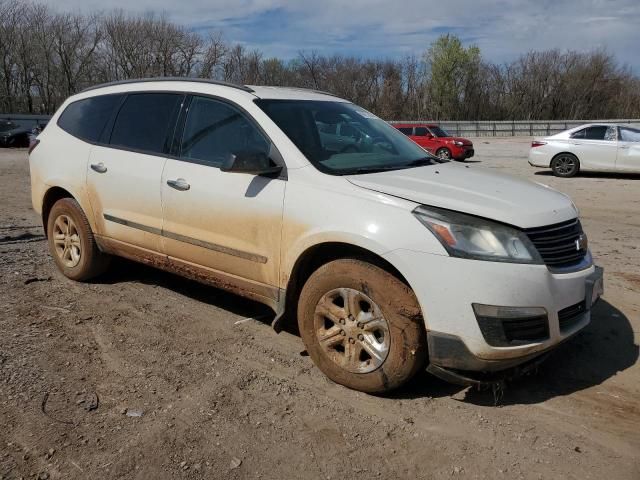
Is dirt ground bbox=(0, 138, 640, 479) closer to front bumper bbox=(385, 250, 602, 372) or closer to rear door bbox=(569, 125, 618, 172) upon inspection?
front bumper bbox=(385, 250, 602, 372)

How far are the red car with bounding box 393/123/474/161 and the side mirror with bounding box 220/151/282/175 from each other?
17953mm

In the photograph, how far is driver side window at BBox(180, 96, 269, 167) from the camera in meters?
4.06

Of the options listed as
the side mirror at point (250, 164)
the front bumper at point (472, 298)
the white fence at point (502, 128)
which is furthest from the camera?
the white fence at point (502, 128)

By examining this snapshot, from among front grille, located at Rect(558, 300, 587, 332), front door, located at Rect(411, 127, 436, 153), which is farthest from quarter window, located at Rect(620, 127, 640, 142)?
front grille, located at Rect(558, 300, 587, 332)

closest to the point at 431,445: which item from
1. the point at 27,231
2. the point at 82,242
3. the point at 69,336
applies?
the point at 69,336

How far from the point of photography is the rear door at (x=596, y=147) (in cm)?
1555

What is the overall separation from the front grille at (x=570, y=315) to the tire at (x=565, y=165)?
45.6ft

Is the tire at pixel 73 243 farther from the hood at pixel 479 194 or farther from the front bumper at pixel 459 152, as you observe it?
the front bumper at pixel 459 152

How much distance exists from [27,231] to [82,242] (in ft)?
9.96

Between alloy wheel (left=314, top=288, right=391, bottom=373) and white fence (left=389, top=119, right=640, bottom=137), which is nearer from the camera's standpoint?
alloy wheel (left=314, top=288, right=391, bottom=373)

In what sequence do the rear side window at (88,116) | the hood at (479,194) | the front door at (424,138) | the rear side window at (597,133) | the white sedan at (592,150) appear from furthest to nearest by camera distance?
the front door at (424,138), the rear side window at (597,133), the white sedan at (592,150), the rear side window at (88,116), the hood at (479,194)

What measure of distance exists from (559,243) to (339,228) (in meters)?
1.26

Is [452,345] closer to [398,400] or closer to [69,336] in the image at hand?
[398,400]

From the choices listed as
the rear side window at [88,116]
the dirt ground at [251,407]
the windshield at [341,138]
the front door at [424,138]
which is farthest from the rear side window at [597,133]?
the rear side window at [88,116]
